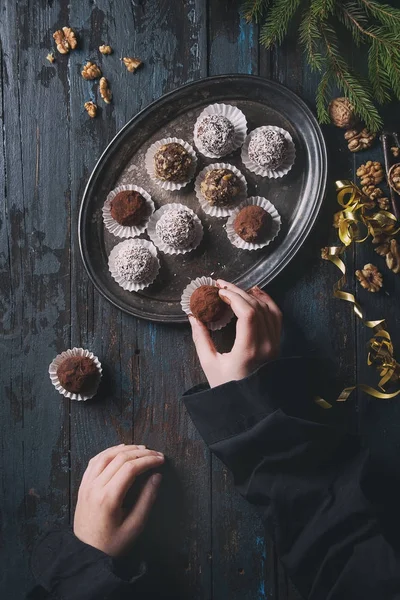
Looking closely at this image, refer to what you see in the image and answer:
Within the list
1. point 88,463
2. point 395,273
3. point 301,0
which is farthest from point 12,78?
point 395,273

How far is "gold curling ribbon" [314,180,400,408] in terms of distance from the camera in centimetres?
179

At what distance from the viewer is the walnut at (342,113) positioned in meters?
1.79

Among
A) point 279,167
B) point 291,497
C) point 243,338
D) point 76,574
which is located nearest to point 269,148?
point 279,167

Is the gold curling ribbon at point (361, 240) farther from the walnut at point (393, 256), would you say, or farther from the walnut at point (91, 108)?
the walnut at point (91, 108)

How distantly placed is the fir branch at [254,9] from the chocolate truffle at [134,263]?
746 millimetres

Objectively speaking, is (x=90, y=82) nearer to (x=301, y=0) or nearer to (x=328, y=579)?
(x=301, y=0)

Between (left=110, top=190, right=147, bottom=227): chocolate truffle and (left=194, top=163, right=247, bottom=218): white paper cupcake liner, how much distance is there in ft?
0.57

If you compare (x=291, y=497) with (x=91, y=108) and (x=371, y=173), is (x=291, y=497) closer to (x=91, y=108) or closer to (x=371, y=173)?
(x=371, y=173)

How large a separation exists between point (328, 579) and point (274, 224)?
988mm

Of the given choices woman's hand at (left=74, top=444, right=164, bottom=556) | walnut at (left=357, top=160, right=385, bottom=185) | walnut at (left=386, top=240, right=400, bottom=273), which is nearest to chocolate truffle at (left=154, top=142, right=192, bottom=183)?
walnut at (left=357, top=160, right=385, bottom=185)

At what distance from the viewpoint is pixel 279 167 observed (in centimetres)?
183

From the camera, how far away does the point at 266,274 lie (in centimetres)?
183

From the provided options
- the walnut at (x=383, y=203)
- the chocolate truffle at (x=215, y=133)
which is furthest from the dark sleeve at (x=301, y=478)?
the chocolate truffle at (x=215, y=133)

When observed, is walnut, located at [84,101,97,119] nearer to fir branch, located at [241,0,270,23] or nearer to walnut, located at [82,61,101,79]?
walnut, located at [82,61,101,79]
